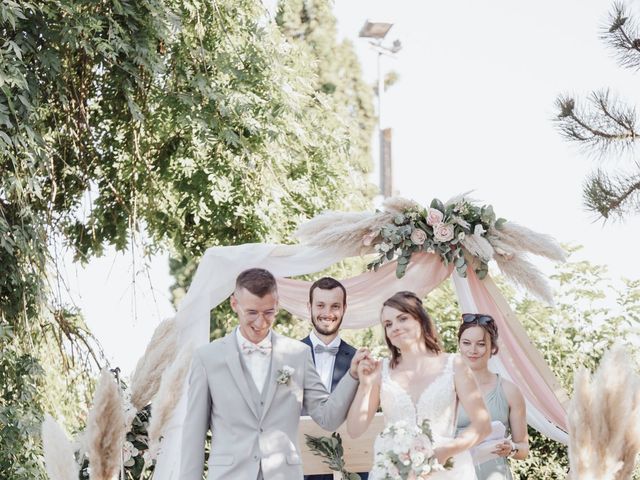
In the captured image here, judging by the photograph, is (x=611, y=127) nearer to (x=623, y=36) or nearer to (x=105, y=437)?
(x=623, y=36)

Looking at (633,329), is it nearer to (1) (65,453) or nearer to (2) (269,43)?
(2) (269,43)

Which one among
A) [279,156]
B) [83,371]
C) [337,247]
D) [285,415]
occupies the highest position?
[279,156]

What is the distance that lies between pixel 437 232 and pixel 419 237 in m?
0.11

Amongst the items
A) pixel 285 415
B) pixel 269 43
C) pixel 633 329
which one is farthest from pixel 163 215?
pixel 285 415

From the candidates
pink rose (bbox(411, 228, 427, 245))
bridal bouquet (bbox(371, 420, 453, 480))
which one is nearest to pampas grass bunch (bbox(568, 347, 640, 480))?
bridal bouquet (bbox(371, 420, 453, 480))

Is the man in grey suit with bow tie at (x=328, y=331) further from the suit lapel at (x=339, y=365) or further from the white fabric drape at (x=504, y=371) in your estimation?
the white fabric drape at (x=504, y=371)

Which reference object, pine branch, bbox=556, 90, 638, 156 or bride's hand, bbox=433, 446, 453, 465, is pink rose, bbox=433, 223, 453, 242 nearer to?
pine branch, bbox=556, 90, 638, 156

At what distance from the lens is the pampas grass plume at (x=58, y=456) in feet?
8.80

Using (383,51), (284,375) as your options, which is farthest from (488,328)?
(383,51)

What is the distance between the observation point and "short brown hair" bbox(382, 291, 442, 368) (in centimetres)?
380

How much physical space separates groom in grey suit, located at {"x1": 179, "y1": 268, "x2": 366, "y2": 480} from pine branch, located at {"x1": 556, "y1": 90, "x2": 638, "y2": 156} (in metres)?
3.27

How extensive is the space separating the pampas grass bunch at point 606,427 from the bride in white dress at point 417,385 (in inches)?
61.2

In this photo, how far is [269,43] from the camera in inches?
344

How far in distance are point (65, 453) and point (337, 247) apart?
10.9ft
